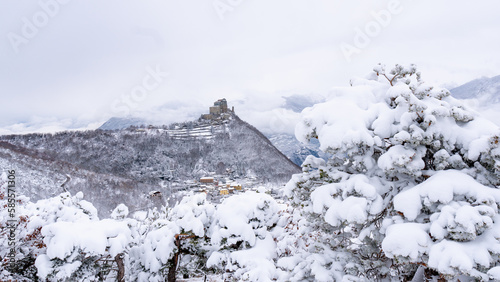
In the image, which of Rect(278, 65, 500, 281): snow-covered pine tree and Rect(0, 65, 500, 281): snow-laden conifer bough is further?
Rect(0, 65, 500, 281): snow-laden conifer bough

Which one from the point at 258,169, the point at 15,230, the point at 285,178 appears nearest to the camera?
the point at 15,230

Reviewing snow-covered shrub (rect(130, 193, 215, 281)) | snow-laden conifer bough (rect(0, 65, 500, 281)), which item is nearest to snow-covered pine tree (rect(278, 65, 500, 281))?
snow-laden conifer bough (rect(0, 65, 500, 281))

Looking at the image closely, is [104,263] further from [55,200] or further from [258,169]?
[258,169]

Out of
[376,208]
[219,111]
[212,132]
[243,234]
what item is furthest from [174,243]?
[219,111]

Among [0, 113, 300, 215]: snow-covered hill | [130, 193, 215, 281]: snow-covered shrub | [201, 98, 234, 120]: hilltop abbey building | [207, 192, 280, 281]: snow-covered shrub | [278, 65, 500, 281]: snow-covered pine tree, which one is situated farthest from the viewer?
[201, 98, 234, 120]: hilltop abbey building

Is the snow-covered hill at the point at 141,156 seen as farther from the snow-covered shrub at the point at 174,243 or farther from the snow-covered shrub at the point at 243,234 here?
the snow-covered shrub at the point at 243,234

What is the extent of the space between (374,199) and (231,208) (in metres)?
4.43

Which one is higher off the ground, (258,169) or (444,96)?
(444,96)

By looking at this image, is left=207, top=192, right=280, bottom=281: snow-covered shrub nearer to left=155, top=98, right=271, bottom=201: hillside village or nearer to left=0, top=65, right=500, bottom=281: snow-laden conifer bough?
left=0, top=65, right=500, bottom=281: snow-laden conifer bough

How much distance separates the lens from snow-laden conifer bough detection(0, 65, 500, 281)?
3441 millimetres

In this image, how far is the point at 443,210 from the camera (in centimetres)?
348

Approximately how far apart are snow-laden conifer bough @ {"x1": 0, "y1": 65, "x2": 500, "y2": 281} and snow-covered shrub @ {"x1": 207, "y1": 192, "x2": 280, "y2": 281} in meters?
0.04

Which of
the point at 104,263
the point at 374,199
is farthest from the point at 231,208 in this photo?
the point at 374,199

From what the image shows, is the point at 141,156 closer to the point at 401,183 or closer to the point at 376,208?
the point at 401,183
